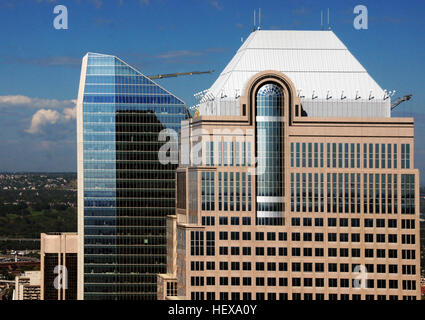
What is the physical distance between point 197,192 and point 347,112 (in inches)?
1295

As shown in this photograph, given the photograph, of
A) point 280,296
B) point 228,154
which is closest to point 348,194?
point 280,296

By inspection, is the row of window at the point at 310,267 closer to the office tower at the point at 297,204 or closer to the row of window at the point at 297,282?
the office tower at the point at 297,204

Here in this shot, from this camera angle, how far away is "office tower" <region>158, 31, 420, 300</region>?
187 meters

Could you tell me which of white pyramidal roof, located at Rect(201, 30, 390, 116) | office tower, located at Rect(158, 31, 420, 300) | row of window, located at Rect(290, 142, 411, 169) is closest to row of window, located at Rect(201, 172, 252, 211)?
office tower, located at Rect(158, 31, 420, 300)

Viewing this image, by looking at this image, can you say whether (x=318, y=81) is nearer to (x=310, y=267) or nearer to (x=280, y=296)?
(x=310, y=267)

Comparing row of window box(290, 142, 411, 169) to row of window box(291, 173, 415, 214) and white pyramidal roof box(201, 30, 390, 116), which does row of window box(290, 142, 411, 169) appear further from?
white pyramidal roof box(201, 30, 390, 116)

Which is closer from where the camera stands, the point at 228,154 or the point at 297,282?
the point at 297,282

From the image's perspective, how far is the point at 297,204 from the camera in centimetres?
18888

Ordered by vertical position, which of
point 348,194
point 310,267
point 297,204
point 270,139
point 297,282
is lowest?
point 297,282

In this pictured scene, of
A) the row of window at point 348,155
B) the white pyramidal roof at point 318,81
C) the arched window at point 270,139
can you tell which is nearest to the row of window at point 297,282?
the arched window at point 270,139

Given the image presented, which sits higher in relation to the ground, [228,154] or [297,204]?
[228,154]

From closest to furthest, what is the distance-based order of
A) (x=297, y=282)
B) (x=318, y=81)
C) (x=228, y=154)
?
1. (x=297, y=282)
2. (x=228, y=154)
3. (x=318, y=81)

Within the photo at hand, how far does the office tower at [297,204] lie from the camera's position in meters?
187
